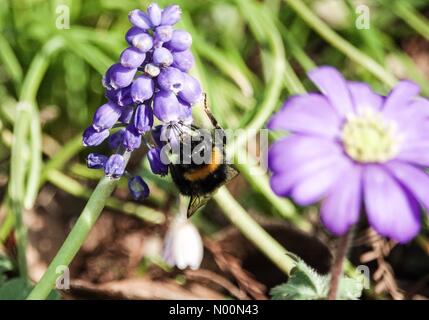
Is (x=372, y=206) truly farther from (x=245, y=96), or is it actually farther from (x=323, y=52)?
(x=323, y=52)

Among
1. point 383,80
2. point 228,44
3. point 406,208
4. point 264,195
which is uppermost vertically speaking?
point 228,44

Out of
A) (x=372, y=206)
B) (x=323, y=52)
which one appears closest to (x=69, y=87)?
(x=323, y=52)

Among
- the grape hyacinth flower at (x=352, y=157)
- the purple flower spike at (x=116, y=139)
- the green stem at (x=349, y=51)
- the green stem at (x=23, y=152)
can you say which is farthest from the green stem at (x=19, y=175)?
the green stem at (x=349, y=51)

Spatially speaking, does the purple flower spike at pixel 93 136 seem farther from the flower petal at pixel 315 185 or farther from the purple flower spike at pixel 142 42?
the flower petal at pixel 315 185

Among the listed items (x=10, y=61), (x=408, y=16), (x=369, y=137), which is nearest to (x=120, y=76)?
(x=369, y=137)

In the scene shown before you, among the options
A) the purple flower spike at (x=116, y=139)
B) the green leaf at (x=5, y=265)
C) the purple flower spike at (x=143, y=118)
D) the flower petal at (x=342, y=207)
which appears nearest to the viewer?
the flower petal at (x=342, y=207)

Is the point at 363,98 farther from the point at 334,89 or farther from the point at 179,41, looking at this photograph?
the point at 179,41
